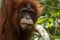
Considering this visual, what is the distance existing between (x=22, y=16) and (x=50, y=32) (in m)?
0.76

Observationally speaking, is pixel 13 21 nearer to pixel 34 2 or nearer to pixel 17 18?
pixel 17 18

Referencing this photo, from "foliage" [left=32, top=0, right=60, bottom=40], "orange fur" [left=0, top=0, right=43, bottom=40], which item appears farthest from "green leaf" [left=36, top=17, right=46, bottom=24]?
"orange fur" [left=0, top=0, right=43, bottom=40]

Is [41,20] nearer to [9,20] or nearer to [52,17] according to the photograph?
[52,17]

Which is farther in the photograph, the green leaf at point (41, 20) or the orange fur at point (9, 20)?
the green leaf at point (41, 20)

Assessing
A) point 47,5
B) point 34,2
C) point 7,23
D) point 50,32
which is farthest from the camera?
point 50,32

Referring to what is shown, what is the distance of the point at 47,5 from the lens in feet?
11.7

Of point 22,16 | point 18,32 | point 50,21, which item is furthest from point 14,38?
point 50,21

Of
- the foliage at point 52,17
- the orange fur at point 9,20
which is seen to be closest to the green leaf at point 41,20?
the foliage at point 52,17

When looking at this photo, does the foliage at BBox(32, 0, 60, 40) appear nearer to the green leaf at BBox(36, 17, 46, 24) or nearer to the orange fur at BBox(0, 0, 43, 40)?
the green leaf at BBox(36, 17, 46, 24)

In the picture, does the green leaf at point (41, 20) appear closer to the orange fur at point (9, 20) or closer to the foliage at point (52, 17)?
the foliage at point (52, 17)

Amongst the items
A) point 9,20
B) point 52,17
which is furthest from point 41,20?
point 9,20

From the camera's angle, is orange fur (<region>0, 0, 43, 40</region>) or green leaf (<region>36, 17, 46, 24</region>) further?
green leaf (<region>36, 17, 46, 24</region>)

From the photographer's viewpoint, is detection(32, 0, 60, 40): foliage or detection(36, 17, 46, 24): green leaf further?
detection(36, 17, 46, 24): green leaf

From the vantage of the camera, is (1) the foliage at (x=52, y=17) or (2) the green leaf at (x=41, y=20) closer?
(1) the foliage at (x=52, y=17)
